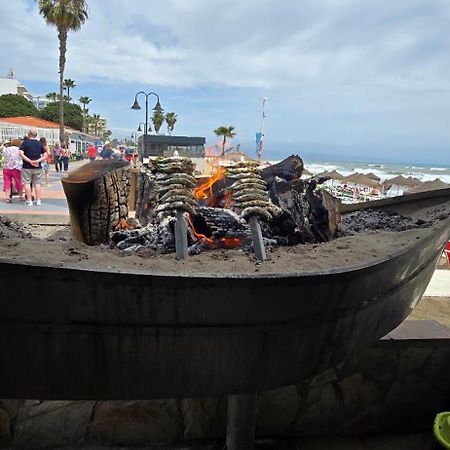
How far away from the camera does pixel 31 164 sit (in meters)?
8.91

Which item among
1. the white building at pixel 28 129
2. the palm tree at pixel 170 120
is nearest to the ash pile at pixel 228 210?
the white building at pixel 28 129

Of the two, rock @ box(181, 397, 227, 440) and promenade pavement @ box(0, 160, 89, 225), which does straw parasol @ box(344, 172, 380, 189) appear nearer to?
promenade pavement @ box(0, 160, 89, 225)

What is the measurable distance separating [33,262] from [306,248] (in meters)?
1.29

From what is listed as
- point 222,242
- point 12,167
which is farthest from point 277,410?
point 12,167

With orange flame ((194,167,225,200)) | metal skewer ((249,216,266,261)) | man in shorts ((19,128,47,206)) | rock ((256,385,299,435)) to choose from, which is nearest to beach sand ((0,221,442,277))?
metal skewer ((249,216,266,261))

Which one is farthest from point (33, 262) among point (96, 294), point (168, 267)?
point (168, 267)

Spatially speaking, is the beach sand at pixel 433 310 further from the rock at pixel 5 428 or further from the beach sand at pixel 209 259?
the rock at pixel 5 428

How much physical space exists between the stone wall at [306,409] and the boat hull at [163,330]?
4.54ft

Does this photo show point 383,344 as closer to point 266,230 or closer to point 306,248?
point 266,230

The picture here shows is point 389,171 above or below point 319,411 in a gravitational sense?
above

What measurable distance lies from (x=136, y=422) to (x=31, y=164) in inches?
302

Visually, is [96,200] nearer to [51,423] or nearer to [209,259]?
[209,259]

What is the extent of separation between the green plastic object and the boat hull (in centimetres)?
151

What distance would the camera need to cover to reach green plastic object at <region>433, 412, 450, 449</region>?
99.6 inches
